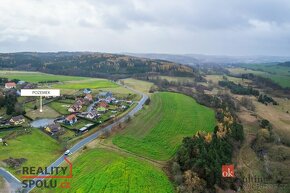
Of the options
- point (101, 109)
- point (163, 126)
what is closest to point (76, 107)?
point (101, 109)

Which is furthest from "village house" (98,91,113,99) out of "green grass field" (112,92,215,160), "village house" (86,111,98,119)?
"village house" (86,111,98,119)

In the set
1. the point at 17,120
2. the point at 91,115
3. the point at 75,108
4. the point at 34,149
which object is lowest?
the point at 34,149

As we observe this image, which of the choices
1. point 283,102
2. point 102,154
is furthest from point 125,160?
point 283,102

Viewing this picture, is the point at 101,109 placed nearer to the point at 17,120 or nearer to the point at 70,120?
the point at 70,120

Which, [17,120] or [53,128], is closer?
[53,128]

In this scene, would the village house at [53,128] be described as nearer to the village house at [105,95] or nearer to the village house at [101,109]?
the village house at [101,109]

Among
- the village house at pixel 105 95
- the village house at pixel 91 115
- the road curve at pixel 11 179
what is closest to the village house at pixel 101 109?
the village house at pixel 91 115
